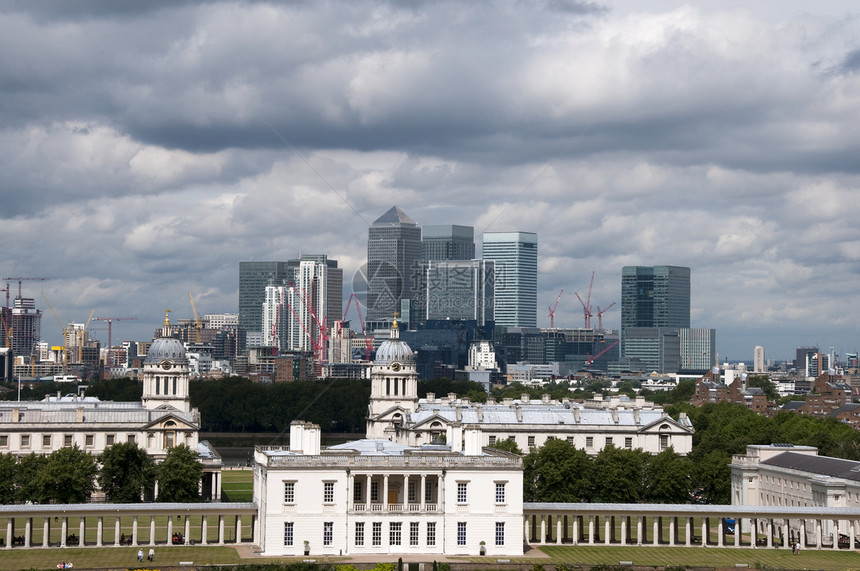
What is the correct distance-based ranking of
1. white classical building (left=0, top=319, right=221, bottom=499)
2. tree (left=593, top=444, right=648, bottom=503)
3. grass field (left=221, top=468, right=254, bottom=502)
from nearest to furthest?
tree (left=593, top=444, right=648, bottom=503) < grass field (left=221, top=468, right=254, bottom=502) < white classical building (left=0, top=319, right=221, bottom=499)

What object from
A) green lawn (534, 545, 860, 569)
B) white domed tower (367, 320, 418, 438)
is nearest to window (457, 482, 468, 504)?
green lawn (534, 545, 860, 569)

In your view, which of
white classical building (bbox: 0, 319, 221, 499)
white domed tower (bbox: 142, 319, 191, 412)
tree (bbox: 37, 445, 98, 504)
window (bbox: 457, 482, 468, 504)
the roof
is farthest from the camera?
white domed tower (bbox: 142, 319, 191, 412)

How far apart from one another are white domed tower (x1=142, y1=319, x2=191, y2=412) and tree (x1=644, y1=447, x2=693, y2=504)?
57020 millimetres

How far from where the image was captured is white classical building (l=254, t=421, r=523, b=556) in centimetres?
9538

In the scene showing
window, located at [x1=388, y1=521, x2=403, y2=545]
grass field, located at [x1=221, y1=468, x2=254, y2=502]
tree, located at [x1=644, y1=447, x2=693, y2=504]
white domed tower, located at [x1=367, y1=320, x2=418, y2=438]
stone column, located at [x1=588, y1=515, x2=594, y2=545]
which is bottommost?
stone column, located at [x1=588, y1=515, x2=594, y2=545]

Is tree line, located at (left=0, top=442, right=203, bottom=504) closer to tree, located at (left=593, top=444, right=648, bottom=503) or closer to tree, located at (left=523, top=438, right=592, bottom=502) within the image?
tree, located at (left=523, top=438, right=592, bottom=502)

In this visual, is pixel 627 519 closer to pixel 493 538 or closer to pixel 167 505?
pixel 493 538

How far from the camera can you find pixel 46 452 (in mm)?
138000

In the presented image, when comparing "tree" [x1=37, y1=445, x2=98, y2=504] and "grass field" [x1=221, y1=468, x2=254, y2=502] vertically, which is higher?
"tree" [x1=37, y1=445, x2=98, y2=504]

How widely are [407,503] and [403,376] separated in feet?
269

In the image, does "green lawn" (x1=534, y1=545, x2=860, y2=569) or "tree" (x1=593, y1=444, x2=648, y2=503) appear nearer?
"green lawn" (x1=534, y1=545, x2=860, y2=569)

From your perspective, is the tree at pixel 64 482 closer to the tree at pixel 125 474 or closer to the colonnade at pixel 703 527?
the tree at pixel 125 474

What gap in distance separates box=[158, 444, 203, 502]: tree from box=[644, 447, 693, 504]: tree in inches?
1497

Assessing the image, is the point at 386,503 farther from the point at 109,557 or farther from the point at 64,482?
the point at 64,482
